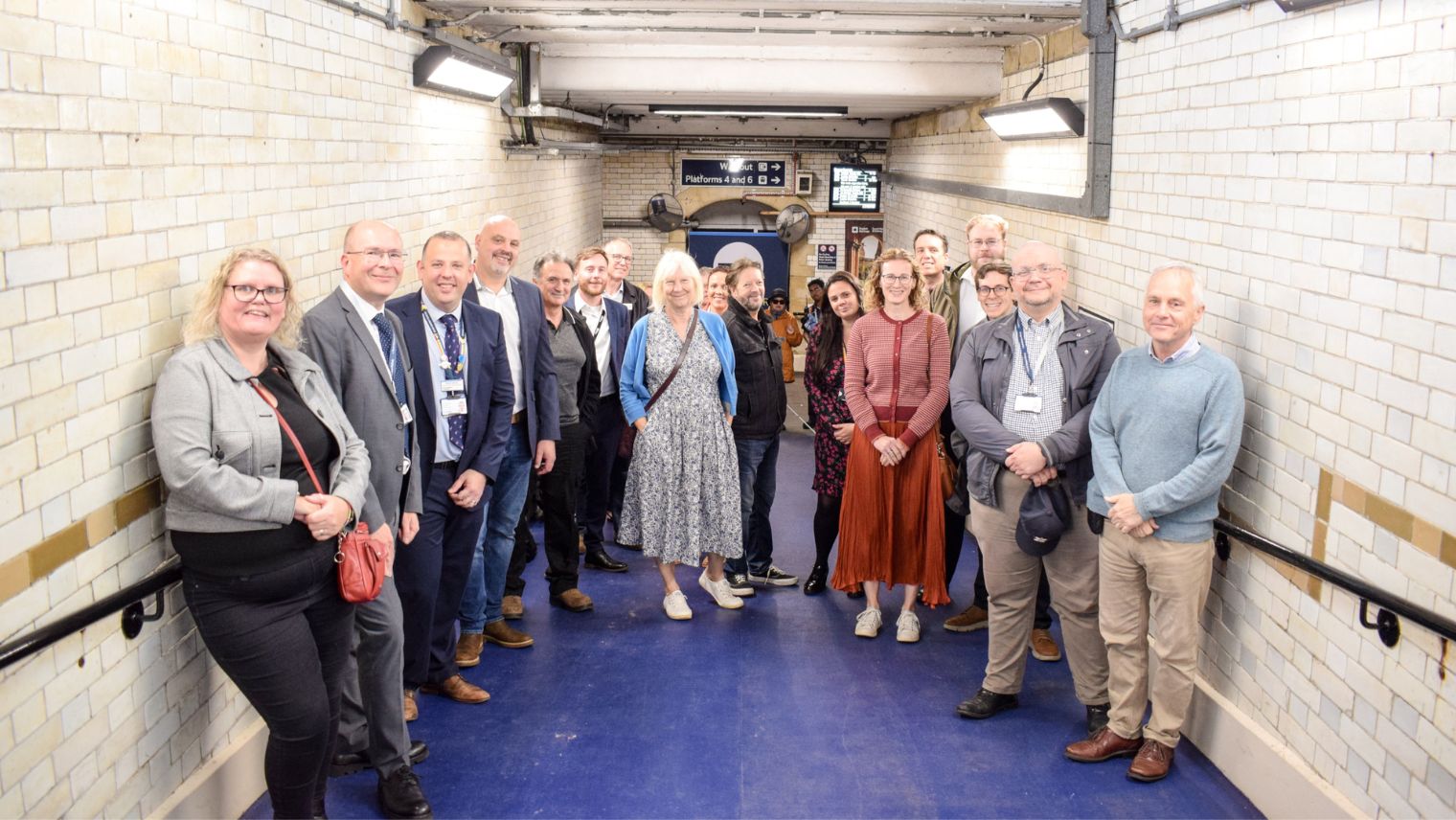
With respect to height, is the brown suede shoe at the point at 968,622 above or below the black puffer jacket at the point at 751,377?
below

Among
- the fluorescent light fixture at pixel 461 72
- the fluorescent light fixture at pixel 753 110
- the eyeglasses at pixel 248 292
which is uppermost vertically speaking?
the fluorescent light fixture at pixel 753 110

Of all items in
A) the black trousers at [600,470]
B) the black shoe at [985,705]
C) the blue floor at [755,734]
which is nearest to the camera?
the blue floor at [755,734]

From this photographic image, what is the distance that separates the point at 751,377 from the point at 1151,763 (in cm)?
A: 253

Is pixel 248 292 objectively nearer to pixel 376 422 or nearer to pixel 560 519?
pixel 376 422

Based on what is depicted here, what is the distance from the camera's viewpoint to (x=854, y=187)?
15.9m

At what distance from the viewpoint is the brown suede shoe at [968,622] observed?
5.28m

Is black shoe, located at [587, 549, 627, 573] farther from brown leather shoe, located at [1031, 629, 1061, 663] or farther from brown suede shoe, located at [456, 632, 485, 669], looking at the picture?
brown leather shoe, located at [1031, 629, 1061, 663]

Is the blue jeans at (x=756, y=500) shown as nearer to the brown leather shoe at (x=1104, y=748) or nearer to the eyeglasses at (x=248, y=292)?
the brown leather shoe at (x=1104, y=748)

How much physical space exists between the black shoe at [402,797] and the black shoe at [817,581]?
2538mm

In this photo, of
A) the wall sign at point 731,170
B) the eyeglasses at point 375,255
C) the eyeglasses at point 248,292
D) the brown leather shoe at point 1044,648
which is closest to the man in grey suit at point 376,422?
the eyeglasses at point 375,255

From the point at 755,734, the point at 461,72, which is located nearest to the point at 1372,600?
the point at 755,734

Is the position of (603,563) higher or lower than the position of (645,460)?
lower

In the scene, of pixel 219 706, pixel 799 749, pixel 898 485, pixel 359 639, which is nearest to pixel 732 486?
pixel 898 485

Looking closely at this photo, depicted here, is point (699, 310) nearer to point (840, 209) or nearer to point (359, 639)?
point (359, 639)
